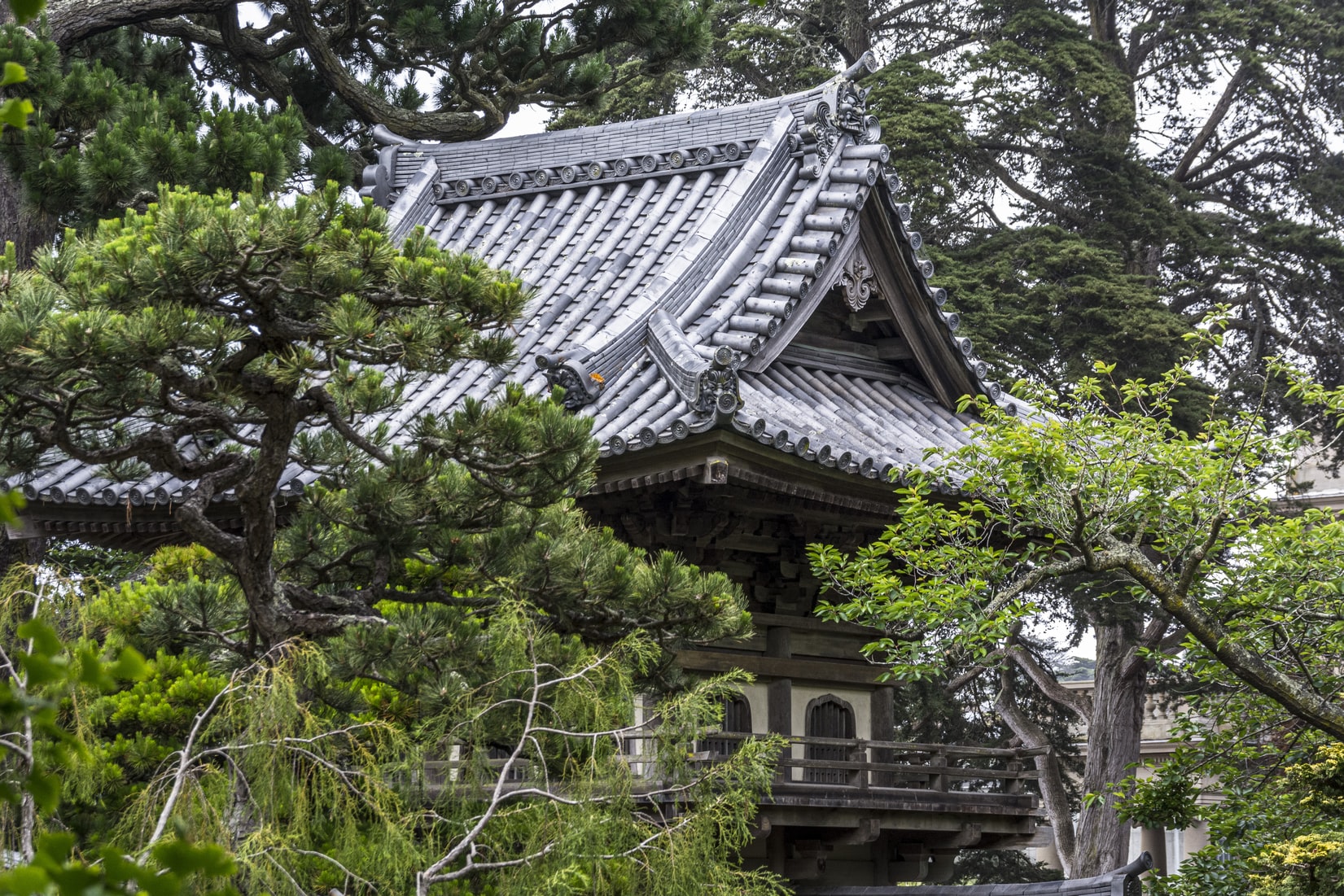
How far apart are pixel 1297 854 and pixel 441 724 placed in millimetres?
5002

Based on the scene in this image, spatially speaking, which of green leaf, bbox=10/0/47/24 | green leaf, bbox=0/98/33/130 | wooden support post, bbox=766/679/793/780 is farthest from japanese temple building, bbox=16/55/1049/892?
green leaf, bbox=10/0/47/24

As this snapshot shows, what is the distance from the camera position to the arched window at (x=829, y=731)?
34.3 ft

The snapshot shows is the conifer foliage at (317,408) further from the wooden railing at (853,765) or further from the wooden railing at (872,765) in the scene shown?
the wooden railing at (872,765)

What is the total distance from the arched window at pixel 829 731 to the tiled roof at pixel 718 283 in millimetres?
1967

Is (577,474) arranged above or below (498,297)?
below

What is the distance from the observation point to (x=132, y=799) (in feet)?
23.0

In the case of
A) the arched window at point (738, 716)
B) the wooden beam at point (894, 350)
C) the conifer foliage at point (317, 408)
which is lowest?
→ the arched window at point (738, 716)

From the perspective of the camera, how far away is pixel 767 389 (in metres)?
10.2

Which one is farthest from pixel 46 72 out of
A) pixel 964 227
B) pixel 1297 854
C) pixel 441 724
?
pixel 964 227

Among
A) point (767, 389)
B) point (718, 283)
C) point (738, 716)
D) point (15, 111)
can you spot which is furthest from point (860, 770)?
point (15, 111)

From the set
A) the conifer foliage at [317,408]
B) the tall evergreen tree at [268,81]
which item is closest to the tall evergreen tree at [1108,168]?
the tall evergreen tree at [268,81]

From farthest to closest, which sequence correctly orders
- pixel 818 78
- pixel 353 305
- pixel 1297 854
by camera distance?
1. pixel 818 78
2. pixel 1297 854
3. pixel 353 305

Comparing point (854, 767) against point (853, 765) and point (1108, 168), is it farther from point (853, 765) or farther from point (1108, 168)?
point (1108, 168)

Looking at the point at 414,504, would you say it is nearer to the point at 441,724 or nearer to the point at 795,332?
the point at 441,724
